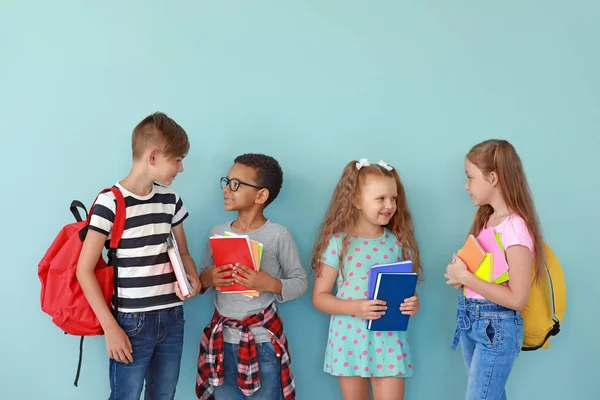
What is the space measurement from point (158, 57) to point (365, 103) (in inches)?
36.5

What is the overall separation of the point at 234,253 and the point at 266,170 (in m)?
0.41

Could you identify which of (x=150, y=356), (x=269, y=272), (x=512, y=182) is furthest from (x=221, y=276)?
(x=512, y=182)

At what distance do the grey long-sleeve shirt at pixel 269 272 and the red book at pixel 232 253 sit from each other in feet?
0.43

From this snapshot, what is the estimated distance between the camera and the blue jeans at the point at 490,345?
2098mm

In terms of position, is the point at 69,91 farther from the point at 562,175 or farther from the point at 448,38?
the point at 562,175

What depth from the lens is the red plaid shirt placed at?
2.22 meters

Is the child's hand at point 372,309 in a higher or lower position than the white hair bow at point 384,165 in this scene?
lower

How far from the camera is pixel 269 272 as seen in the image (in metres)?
2.35

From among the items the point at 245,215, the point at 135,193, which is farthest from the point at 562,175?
the point at 135,193

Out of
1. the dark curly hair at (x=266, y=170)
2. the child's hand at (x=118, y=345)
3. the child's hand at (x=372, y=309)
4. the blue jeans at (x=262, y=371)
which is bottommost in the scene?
the blue jeans at (x=262, y=371)

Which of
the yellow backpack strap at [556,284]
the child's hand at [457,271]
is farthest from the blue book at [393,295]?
the yellow backpack strap at [556,284]

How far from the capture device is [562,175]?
2.58 meters

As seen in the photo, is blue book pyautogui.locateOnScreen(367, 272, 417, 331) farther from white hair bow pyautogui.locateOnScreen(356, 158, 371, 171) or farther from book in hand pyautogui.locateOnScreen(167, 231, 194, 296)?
book in hand pyautogui.locateOnScreen(167, 231, 194, 296)

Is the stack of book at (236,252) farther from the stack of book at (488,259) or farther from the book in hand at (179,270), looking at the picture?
the stack of book at (488,259)
